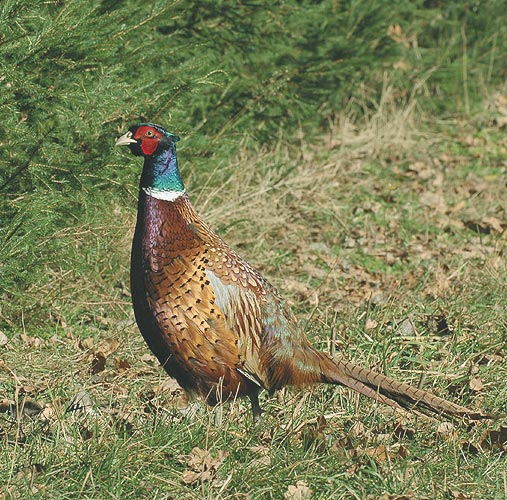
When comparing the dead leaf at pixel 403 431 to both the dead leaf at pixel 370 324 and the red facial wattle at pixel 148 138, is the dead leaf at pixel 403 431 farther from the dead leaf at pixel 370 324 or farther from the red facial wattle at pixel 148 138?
the red facial wattle at pixel 148 138

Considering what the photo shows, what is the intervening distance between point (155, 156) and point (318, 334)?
147 cm

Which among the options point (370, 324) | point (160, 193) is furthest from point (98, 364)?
point (370, 324)

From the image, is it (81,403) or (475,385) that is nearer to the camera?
(81,403)

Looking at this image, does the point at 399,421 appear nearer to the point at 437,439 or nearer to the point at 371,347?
the point at 437,439

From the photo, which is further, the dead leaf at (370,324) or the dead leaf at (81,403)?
the dead leaf at (370,324)

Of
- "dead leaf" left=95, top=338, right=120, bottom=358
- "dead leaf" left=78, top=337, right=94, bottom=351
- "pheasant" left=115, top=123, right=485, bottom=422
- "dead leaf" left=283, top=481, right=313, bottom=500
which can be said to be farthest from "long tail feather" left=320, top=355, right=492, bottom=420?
"dead leaf" left=78, top=337, right=94, bottom=351

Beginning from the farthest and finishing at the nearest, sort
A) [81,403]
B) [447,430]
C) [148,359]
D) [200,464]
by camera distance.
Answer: [148,359]
[81,403]
[447,430]
[200,464]

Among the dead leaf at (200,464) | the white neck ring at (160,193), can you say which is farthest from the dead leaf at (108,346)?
the dead leaf at (200,464)

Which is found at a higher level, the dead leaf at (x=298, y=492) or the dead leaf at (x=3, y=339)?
the dead leaf at (x=298, y=492)

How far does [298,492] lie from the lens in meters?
3.43

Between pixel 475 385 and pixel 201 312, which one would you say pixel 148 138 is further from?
pixel 475 385

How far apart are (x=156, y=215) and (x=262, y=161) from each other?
10.5 ft

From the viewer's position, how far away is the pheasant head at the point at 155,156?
403 cm

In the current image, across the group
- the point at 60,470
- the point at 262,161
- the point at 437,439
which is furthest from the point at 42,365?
the point at 262,161
